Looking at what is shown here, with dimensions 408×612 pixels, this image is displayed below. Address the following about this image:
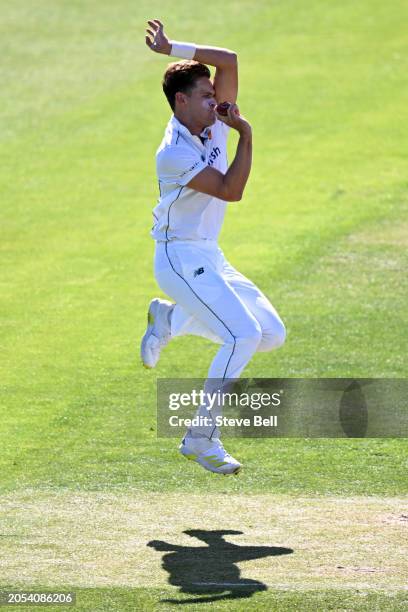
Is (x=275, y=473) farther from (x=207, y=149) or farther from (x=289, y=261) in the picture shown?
(x=289, y=261)

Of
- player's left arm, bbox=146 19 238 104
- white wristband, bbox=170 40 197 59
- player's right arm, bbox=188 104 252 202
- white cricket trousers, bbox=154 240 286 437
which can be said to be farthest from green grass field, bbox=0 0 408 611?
white wristband, bbox=170 40 197 59

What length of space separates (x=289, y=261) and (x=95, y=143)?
6075 millimetres

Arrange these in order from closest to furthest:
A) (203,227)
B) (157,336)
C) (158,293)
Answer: (203,227)
(157,336)
(158,293)

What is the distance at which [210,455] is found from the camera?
29.2ft

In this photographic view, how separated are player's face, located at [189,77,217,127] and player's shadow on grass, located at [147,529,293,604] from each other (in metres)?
2.92

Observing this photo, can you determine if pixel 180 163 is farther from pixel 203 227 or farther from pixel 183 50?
pixel 183 50

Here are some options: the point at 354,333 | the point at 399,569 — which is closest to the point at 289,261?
the point at 354,333

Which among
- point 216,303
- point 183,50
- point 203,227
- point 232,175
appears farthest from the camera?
point 183,50

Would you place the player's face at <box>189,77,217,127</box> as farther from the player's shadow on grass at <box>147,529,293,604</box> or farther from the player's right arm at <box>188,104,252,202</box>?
the player's shadow on grass at <box>147,529,293,604</box>

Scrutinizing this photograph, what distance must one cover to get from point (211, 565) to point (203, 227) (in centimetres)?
245

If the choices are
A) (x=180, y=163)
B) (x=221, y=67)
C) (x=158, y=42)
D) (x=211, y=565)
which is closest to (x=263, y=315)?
(x=180, y=163)

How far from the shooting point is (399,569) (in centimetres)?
805

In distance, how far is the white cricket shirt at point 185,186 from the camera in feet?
29.2

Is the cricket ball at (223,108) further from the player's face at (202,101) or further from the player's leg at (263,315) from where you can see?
the player's leg at (263,315)
